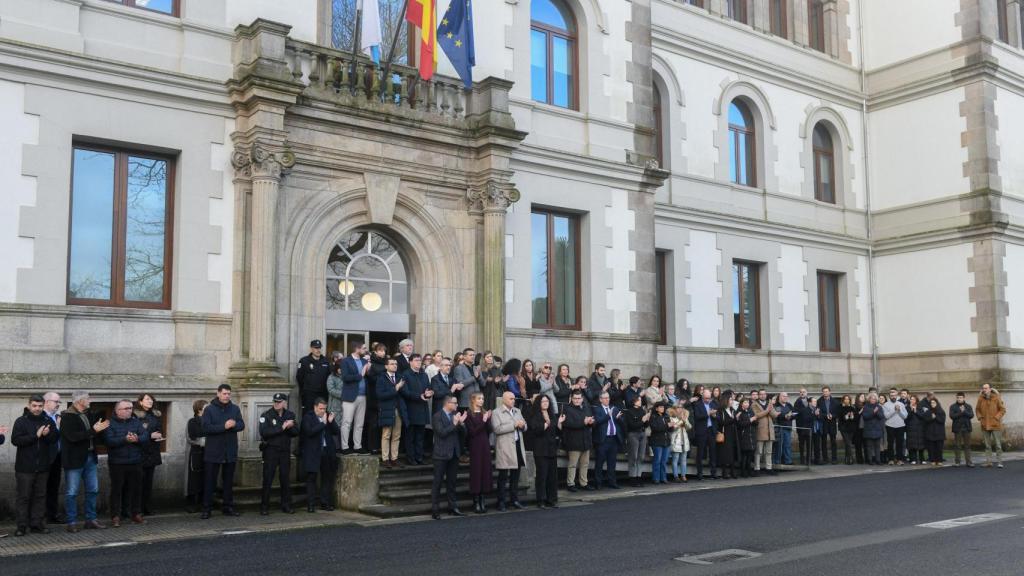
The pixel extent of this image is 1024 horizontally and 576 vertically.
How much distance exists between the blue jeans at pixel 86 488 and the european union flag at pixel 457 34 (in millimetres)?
8433

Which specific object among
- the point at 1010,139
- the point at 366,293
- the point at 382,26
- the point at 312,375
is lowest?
the point at 312,375

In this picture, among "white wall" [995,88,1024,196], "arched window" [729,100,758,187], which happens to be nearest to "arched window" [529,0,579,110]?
"arched window" [729,100,758,187]

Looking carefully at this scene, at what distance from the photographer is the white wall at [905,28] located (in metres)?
26.9

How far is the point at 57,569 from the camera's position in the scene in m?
9.30

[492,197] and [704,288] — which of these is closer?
[492,197]

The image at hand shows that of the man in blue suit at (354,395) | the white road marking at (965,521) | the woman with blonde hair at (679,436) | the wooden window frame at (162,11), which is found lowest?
the white road marking at (965,521)

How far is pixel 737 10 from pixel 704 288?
7.72 meters

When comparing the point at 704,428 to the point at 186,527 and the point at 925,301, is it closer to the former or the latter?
the point at 186,527

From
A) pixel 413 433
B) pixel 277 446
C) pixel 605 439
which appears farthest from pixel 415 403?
pixel 605 439

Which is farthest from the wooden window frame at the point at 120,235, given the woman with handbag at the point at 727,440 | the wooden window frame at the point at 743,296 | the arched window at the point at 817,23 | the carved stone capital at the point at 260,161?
the arched window at the point at 817,23

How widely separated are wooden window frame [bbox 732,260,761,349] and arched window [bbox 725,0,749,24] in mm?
6414

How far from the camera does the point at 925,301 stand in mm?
26703

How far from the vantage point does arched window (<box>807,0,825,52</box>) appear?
2773 centimetres

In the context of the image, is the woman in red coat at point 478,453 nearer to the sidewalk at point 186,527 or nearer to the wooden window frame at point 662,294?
the sidewalk at point 186,527
